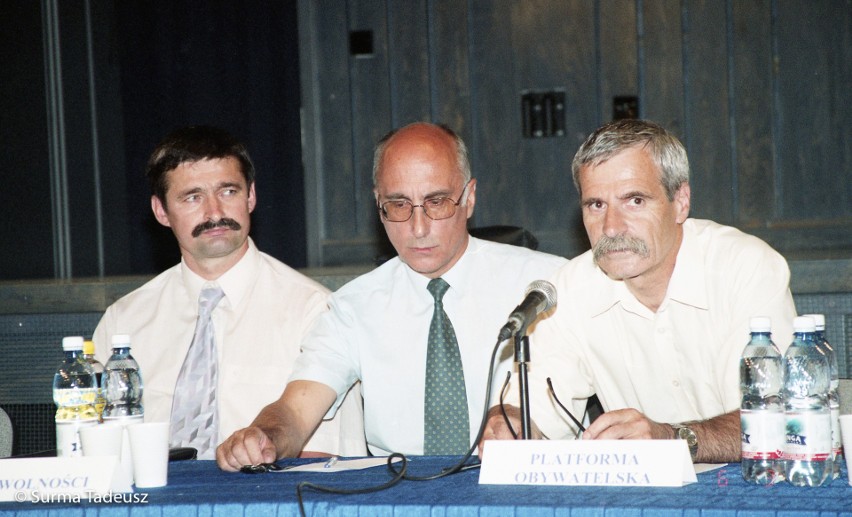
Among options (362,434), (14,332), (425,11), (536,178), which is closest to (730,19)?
(536,178)

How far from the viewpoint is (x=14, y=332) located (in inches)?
151

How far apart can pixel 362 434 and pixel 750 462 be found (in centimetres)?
137

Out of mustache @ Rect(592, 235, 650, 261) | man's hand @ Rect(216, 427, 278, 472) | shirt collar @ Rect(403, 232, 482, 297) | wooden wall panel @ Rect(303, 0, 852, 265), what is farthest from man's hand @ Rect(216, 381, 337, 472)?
wooden wall panel @ Rect(303, 0, 852, 265)

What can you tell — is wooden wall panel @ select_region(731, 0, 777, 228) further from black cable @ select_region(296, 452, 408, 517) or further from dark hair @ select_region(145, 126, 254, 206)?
black cable @ select_region(296, 452, 408, 517)

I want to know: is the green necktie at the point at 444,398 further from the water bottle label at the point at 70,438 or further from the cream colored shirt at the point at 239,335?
the water bottle label at the point at 70,438

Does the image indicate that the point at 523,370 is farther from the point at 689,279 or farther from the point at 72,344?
the point at 72,344

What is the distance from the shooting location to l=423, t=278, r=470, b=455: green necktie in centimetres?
252

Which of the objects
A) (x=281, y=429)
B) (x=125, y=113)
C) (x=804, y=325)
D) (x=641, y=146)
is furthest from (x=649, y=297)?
(x=125, y=113)

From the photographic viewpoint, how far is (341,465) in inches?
75.2

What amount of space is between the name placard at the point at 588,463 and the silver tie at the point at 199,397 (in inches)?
50.3

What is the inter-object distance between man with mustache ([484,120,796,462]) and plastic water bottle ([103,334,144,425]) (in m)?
0.78

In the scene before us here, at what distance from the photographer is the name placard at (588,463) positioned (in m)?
1.54

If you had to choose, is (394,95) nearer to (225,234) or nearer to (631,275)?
(225,234)

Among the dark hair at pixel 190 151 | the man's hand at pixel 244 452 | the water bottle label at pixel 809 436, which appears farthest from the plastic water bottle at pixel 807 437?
the dark hair at pixel 190 151
